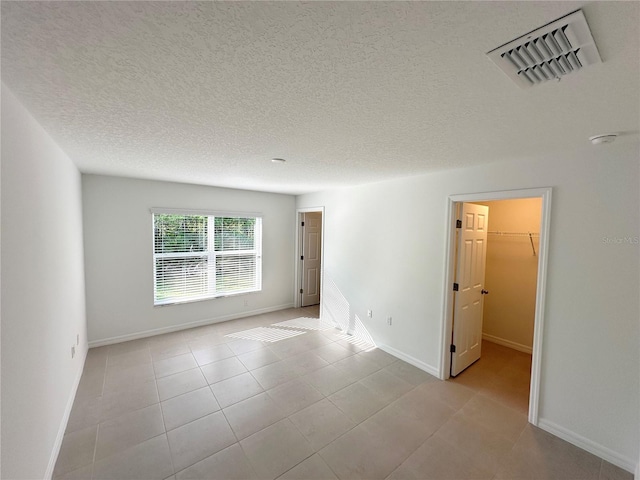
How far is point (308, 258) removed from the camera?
5.75m

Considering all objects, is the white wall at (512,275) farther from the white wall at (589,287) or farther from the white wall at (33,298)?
the white wall at (33,298)

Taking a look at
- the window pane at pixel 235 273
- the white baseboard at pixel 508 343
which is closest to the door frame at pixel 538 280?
the white baseboard at pixel 508 343

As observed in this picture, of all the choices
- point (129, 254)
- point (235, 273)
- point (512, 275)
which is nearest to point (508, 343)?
point (512, 275)

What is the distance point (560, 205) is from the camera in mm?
2225

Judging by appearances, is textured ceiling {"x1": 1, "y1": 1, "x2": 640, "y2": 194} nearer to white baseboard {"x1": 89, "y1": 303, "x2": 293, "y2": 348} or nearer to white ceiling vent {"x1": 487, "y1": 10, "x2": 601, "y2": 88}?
white ceiling vent {"x1": 487, "y1": 10, "x2": 601, "y2": 88}

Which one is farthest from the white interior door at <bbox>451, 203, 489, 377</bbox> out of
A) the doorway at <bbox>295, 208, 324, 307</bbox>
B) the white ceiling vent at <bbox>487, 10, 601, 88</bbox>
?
the doorway at <bbox>295, 208, 324, 307</bbox>

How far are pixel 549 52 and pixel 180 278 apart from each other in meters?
4.76

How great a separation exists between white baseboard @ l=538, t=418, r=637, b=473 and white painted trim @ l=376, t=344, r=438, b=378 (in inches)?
39.8

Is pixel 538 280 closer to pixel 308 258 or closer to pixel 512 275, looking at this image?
pixel 512 275

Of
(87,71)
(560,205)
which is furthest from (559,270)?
(87,71)

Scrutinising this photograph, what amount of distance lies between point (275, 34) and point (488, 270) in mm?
4444

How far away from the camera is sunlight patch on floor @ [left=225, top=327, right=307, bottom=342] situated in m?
4.09

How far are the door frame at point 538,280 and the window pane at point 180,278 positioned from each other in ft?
12.2

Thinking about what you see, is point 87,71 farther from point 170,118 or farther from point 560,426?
point 560,426
